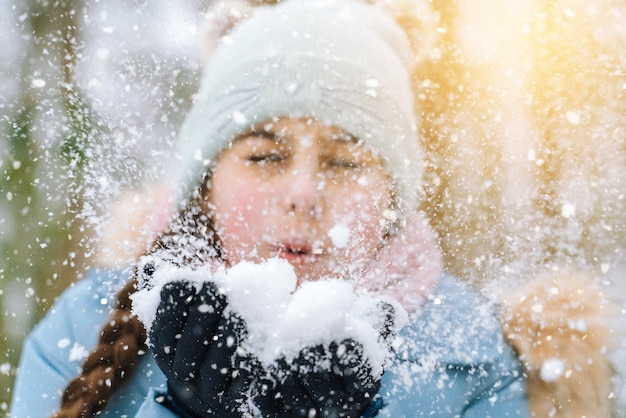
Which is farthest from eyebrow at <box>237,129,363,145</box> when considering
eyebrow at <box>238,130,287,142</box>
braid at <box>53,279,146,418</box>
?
braid at <box>53,279,146,418</box>

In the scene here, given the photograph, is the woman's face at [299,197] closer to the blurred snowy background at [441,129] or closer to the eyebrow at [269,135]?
the eyebrow at [269,135]

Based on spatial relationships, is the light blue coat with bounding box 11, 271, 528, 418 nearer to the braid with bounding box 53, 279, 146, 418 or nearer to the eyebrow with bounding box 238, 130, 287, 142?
the braid with bounding box 53, 279, 146, 418

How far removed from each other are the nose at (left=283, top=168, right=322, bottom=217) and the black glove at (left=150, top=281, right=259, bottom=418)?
0.20 meters

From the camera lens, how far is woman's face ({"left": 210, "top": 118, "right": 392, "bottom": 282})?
73 centimetres

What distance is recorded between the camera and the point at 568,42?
1.44 metres

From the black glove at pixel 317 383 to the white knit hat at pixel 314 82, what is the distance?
1.20ft

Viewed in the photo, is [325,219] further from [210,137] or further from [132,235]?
[132,235]

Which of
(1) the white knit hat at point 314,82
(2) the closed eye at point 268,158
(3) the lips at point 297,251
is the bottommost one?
(3) the lips at point 297,251

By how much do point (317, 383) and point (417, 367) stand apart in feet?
1.06

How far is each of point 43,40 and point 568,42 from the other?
164cm

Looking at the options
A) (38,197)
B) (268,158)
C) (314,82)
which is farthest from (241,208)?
(38,197)

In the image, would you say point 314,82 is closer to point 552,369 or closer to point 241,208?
point 241,208

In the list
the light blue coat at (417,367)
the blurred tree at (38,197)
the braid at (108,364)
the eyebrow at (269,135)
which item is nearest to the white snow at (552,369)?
the light blue coat at (417,367)

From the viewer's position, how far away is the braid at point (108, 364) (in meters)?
0.81
